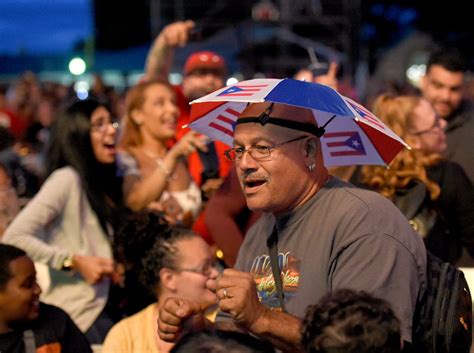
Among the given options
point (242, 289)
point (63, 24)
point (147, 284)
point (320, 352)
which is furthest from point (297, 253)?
point (63, 24)

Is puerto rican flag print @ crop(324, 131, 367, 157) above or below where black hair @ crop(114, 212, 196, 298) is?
above

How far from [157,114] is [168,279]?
1848 mm

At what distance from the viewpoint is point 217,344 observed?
116 inches

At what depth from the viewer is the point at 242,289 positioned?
3412mm

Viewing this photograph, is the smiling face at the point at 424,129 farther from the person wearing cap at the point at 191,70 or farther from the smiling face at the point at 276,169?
the smiling face at the point at 276,169

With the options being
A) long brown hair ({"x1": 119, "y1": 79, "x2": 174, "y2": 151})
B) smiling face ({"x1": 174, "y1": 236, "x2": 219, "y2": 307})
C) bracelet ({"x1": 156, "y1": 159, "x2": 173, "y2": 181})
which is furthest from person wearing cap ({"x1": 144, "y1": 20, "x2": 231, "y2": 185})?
smiling face ({"x1": 174, "y1": 236, "x2": 219, "y2": 307})

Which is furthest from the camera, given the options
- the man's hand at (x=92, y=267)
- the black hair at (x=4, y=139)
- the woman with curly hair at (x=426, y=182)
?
the black hair at (x=4, y=139)

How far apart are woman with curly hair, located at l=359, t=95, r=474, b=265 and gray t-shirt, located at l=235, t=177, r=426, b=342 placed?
184cm

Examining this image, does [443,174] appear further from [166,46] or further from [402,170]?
[166,46]

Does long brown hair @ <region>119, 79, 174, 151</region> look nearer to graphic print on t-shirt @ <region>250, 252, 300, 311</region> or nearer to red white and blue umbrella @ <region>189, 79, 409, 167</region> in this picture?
red white and blue umbrella @ <region>189, 79, 409, 167</region>

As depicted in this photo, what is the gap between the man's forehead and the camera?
3.87 m

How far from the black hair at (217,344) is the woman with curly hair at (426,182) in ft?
8.90

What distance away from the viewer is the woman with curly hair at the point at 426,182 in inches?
224

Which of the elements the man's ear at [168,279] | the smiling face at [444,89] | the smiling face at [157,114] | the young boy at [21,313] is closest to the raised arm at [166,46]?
the smiling face at [157,114]
